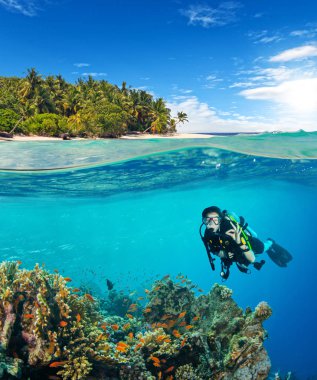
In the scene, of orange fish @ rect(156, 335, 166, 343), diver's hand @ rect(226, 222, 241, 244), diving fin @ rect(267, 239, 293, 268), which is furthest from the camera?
diving fin @ rect(267, 239, 293, 268)

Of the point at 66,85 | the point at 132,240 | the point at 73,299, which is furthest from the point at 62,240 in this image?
the point at 73,299

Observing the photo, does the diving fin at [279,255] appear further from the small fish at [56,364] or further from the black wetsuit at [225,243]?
the small fish at [56,364]

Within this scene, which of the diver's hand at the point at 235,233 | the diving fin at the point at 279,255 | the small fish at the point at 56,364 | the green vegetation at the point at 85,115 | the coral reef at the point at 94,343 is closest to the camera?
the small fish at the point at 56,364

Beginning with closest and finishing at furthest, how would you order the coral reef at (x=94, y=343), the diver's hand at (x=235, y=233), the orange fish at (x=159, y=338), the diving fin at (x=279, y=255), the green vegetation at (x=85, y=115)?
the coral reef at (x=94, y=343) → the orange fish at (x=159, y=338) → the diver's hand at (x=235, y=233) → the diving fin at (x=279, y=255) → the green vegetation at (x=85, y=115)

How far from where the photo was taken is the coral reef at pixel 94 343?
5617 mm

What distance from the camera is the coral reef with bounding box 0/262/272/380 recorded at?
5617 millimetres

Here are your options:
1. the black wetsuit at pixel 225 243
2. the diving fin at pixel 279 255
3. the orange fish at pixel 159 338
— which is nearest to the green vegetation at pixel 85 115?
the diving fin at pixel 279 255

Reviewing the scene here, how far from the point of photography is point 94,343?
621 centimetres

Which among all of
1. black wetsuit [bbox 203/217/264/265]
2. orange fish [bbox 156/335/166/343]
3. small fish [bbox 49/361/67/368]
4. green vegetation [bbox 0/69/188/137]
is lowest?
orange fish [bbox 156/335/166/343]

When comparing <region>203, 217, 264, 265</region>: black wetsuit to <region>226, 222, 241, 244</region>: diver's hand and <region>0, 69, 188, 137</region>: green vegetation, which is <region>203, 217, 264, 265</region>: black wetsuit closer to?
<region>226, 222, 241, 244</region>: diver's hand

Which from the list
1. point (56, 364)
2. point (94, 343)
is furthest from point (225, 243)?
point (56, 364)

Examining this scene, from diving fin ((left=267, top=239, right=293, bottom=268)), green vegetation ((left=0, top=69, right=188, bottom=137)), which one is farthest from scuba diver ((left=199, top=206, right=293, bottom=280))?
green vegetation ((left=0, top=69, right=188, bottom=137))

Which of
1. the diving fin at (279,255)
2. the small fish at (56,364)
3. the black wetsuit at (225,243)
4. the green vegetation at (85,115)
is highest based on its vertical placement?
the green vegetation at (85,115)

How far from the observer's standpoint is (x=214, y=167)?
23312 mm
